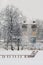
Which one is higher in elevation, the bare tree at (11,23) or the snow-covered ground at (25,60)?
the bare tree at (11,23)

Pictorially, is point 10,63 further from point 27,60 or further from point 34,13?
point 34,13

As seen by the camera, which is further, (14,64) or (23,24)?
(23,24)

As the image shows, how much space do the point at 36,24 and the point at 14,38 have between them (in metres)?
0.41

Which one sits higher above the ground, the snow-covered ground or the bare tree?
the bare tree

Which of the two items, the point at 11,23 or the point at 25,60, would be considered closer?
the point at 25,60

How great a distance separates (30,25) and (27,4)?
12.9 inches

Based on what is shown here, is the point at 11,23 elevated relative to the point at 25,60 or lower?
elevated

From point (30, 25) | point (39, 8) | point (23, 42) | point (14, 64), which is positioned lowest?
point (14, 64)

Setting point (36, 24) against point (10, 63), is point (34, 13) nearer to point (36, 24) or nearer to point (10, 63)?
point (36, 24)

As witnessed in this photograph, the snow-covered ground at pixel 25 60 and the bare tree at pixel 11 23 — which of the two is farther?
the bare tree at pixel 11 23

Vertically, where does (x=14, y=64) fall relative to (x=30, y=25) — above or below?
below

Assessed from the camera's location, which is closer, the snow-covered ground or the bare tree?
the snow-covered ground

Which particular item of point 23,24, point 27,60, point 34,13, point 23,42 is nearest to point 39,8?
point 34,13

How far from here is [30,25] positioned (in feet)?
11.3
